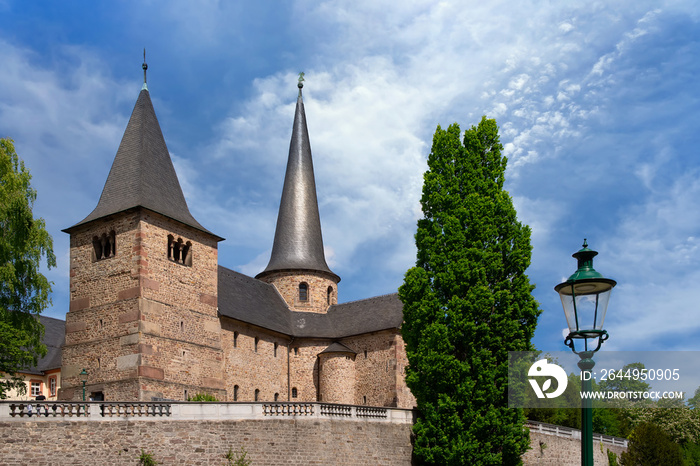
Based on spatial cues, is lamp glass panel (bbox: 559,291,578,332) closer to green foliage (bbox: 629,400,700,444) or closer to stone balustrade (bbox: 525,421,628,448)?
stone balustrade (bbox: 525,421,628,448)

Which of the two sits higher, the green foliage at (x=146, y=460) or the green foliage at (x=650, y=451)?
the green foliage at (x=146, y=460)

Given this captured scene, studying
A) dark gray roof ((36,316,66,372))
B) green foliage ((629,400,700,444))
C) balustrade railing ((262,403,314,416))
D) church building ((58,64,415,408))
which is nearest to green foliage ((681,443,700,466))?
green foliage ((629,400,700,444))

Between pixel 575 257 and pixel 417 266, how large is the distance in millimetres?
19649

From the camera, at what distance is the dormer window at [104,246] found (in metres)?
32.9

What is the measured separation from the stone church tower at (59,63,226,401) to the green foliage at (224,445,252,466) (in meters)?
8.30

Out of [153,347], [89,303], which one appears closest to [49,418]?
[153,347]

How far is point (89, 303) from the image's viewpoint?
1281 inches

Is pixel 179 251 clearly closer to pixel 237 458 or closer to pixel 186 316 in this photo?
pixel 186 316

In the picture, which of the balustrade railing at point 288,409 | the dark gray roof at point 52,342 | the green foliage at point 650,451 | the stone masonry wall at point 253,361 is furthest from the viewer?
the dark gray roof at point 52,342

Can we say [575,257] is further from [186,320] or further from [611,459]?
[611,459]

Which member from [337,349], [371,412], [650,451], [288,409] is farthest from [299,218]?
[288,409]

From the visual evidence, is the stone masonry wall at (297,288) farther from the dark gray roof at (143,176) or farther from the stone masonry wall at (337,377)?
the dark gray roof at (143,176)

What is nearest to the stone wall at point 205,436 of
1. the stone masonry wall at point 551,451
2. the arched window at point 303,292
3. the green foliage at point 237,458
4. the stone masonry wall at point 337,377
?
the green foliage at point 237,458

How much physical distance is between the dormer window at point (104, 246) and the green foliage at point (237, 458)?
13.6 m
